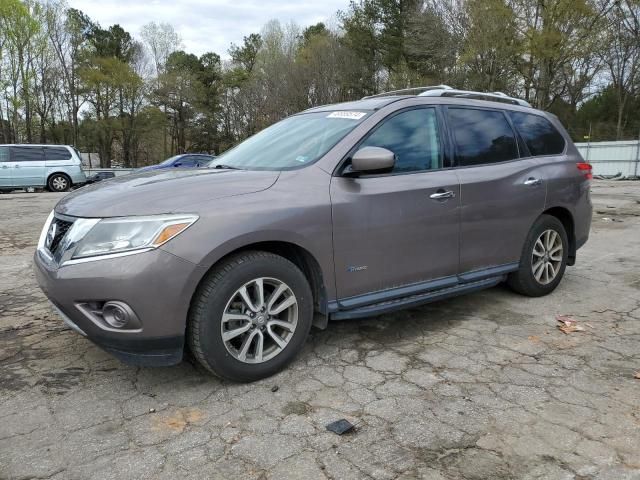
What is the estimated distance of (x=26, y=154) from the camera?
1806 centimetres

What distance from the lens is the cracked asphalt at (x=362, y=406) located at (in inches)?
87.0

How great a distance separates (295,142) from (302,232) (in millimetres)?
891

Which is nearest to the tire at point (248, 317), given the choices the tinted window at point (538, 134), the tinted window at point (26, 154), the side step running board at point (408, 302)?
the side step running board at point (408, 302)

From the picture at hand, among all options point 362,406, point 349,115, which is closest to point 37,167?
point 349,115

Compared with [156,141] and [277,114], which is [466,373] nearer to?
[277,114]

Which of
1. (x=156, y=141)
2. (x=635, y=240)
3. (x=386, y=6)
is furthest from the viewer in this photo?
(x=156, y=141)

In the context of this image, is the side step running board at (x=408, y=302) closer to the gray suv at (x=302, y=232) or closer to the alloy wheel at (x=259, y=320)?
the gray suv at (x=302, y=232)

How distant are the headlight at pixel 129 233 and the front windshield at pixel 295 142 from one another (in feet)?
2.93

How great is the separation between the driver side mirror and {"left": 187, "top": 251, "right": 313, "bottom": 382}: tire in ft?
2.39

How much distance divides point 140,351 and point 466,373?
1.88 meters

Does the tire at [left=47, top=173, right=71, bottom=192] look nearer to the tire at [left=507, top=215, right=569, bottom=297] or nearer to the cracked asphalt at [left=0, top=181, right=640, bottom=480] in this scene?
the cracked asphalt at [left=0, top=181, right=640, bottom=480]

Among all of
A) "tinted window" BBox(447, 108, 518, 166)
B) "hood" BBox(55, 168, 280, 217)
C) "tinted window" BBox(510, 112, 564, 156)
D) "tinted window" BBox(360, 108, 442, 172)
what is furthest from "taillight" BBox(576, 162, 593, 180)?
"hood" BBox(55, 168, 280, 217)

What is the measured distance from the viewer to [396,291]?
3365 mm

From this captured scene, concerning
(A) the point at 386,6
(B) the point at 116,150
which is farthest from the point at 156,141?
(A) the point at 386,6
